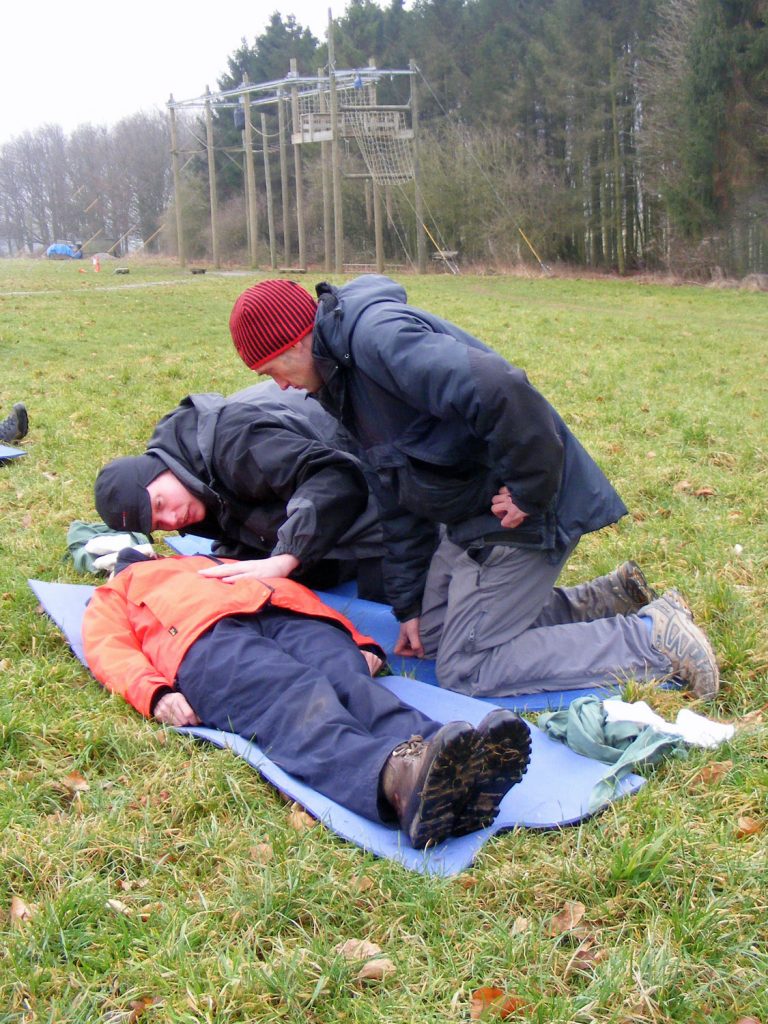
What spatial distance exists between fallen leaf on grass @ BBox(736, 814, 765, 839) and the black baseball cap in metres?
2.37

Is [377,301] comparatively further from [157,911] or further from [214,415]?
[157,911]

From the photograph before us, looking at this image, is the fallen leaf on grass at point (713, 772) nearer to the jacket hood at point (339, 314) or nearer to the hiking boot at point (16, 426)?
the jacket hood at point (339, 314)

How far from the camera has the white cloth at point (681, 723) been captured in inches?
113

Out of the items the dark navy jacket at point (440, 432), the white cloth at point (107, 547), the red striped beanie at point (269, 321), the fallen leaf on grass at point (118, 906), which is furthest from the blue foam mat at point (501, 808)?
the white cloth at point (107, 547)

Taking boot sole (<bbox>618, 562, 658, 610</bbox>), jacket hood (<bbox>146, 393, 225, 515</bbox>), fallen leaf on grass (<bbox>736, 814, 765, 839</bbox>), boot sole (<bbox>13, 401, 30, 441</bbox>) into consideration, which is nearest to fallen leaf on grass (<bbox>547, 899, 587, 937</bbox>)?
fallen leaf on grass (<bbox>736, 814, 765, 839</bbox>)

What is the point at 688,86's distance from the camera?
24281 millimetres

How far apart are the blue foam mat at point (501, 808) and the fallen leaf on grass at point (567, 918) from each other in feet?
0.91

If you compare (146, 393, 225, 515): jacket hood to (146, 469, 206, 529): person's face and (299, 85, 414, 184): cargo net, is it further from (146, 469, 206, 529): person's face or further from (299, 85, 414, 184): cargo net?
(299, 85, 414, 184): cargo net

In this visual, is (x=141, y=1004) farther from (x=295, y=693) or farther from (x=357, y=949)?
(x=295, y=693)

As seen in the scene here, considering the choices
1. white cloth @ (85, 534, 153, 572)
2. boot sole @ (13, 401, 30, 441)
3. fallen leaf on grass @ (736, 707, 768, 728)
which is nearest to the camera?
fallen leaf on grass @ (736, 707, 768, 728)

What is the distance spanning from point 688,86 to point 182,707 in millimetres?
25268

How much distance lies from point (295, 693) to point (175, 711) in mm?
455

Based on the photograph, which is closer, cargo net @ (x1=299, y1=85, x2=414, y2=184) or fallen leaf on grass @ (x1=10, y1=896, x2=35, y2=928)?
fallen leaf on grass @ (x1=10, y1=896, x2=35, y2=928)

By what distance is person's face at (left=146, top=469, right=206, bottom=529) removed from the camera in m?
3.84
